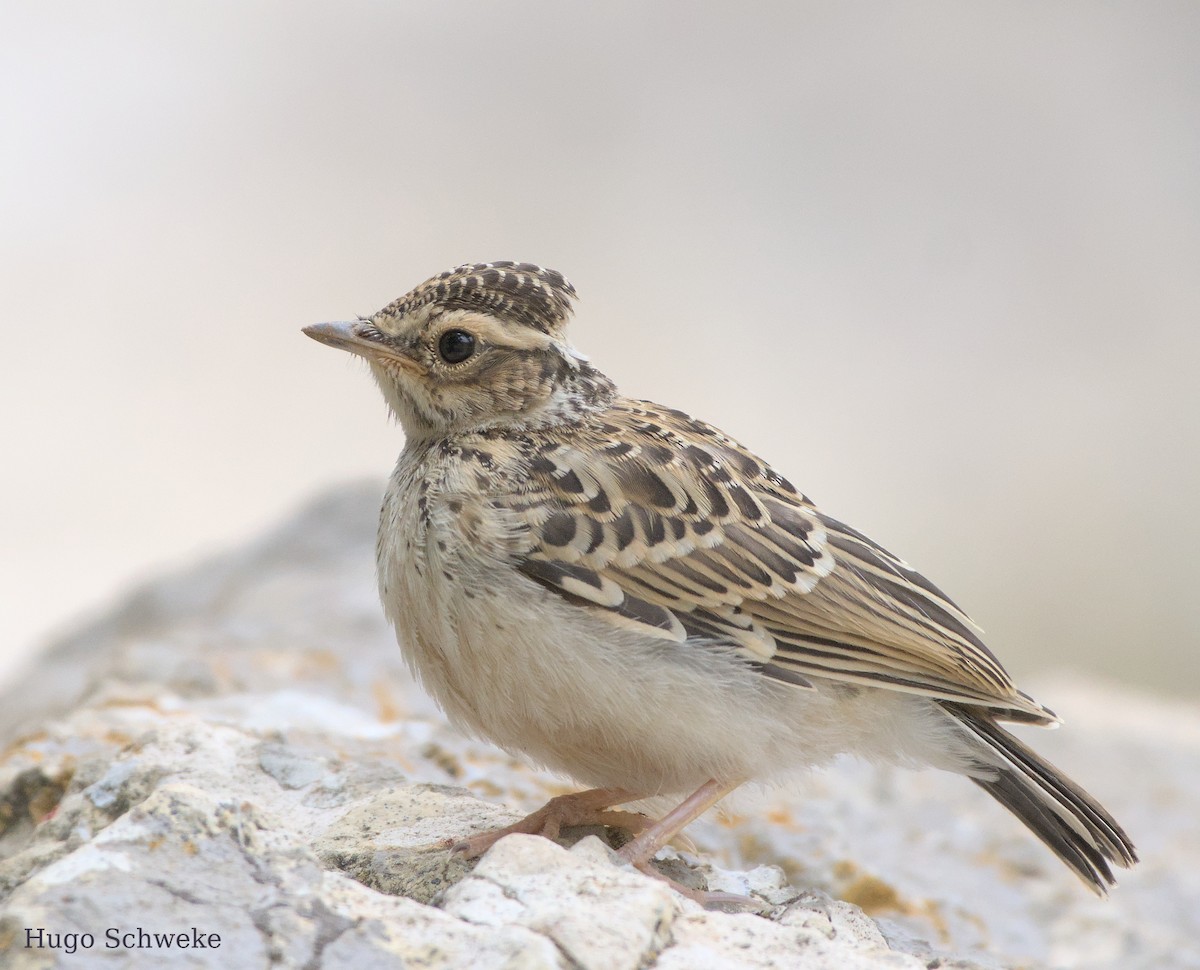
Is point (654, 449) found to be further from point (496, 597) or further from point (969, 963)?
point (969, 963)

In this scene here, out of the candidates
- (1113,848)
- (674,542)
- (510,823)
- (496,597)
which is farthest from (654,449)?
(1113,848)

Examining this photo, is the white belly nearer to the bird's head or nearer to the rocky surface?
the rocky surface

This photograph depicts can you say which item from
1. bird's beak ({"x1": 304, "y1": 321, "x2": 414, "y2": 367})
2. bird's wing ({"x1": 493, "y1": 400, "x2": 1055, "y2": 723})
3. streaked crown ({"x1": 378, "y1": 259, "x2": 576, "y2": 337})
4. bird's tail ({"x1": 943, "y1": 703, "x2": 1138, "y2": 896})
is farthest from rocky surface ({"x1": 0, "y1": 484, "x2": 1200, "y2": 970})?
streaked crown ({"x1": 378, "y1": 259, "x2": 576, "y2": 337})

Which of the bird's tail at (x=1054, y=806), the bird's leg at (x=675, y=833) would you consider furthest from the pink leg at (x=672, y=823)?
the bird's tail at (x=1054, y=806)

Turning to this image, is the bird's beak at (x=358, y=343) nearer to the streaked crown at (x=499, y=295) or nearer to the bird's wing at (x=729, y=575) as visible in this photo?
the streaked crown at (x=499, y=295)

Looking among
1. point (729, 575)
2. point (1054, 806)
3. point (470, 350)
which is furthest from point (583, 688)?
point (1054, 806)

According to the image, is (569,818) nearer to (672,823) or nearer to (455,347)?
(672,823)
